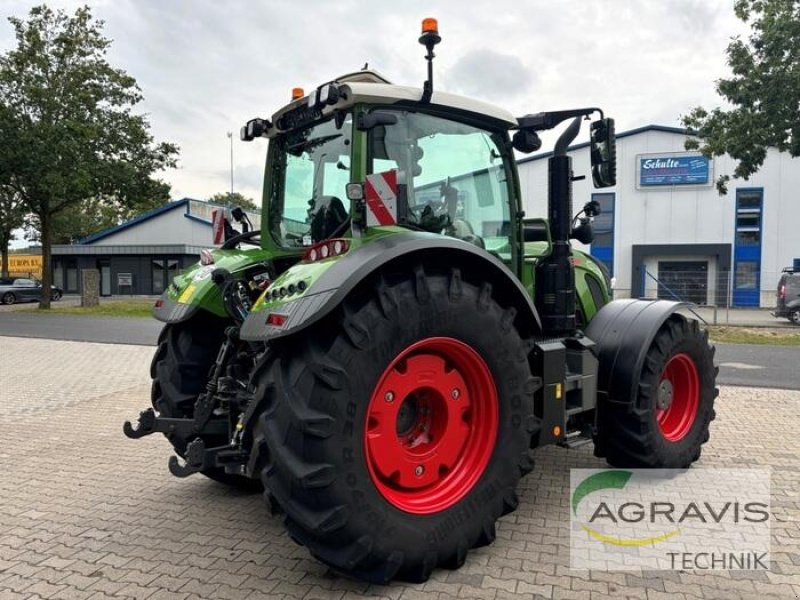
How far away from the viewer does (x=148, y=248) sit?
37250mm

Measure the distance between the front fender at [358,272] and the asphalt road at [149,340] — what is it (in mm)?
7052

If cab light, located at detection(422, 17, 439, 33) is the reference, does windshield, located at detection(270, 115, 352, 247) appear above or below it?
below

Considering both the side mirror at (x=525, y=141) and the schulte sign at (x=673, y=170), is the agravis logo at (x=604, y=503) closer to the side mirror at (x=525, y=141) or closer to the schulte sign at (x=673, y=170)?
the side mirror at (x=525, y=141)

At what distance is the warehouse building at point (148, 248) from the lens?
37.3 meters

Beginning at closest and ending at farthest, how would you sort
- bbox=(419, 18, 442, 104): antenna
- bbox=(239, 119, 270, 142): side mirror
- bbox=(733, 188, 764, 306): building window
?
1. bbox=(419, 18, 442, 104): antenna
2. bbox=(239, 119, 270, 142): side mirror
3. bbox=(733, 188, 764, 306): building window

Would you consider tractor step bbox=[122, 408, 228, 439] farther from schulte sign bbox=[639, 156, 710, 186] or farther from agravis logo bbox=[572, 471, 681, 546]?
schulte sign bbox=[639, 156, 710, 186]

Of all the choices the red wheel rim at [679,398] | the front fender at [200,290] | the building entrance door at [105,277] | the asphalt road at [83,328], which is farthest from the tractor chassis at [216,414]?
the building entrance door at [105,277]

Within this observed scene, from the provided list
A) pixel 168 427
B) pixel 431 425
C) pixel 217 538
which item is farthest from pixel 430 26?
pixel 217 538

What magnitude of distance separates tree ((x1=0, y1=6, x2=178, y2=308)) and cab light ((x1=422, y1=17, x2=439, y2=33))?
72.9ft

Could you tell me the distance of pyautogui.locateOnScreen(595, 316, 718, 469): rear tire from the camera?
4.34m

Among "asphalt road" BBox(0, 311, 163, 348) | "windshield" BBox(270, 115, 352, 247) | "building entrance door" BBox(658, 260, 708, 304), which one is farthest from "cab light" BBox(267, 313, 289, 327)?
"building entrance door" BBox(658, 260, 708, 304)

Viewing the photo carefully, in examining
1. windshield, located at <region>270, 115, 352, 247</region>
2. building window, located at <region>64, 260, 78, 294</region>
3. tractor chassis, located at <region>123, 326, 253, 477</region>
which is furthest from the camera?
building window, located at <region>64, 260, 78, 294</region>

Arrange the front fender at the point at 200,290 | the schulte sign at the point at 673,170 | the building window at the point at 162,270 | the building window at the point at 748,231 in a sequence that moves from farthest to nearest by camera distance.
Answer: the building window at the point at 162,270
the schulte sign at the point at 673,170
the building window at the point at 748,231
the front fender at the point at 200,290

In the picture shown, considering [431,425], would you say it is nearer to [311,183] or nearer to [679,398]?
[311,183]
